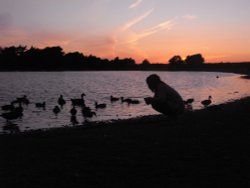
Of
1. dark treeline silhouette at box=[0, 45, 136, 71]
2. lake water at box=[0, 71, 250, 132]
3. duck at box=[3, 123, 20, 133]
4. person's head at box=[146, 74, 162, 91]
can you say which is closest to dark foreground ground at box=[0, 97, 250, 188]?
person's head at box=[146, 74, 162, 91]

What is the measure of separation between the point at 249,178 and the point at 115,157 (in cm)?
237

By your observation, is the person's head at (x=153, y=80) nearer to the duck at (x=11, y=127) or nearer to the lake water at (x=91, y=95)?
the lake water at (x=91, y=95)

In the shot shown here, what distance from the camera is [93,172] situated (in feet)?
19.6

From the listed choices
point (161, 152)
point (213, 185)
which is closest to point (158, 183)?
point (213, 185)

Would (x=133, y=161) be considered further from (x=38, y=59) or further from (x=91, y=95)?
(x=38, y=59)

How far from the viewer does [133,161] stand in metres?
6.66

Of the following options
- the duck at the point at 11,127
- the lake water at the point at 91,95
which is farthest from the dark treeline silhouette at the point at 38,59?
the duck at the point at 11,127

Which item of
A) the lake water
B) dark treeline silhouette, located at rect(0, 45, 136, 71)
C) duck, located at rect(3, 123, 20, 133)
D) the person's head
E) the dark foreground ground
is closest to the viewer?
the dark foreground ground

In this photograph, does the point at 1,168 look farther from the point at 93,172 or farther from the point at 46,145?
the point at 46,145

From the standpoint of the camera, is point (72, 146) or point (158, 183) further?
point (72, 146)

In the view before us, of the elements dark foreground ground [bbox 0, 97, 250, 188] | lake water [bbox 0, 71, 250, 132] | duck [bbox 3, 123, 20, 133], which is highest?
dark foreground ground [bbox 0, 97, 250, 188]

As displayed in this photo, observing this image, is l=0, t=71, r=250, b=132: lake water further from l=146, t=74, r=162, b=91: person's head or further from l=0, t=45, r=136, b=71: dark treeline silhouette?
l=0, t=45, r=136, b=71: dark treeline silhouette

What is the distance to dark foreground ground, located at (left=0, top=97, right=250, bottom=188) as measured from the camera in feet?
18.4

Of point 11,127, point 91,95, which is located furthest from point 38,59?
point 11,127
